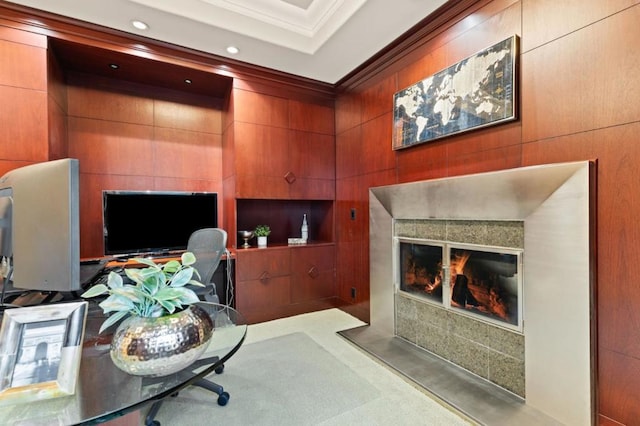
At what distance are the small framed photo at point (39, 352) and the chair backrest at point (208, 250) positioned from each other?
52.2 inches

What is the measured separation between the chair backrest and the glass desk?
0.97 meters

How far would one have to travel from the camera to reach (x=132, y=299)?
39.3 inches

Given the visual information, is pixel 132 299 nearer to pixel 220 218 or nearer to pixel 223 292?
pixel 223 292

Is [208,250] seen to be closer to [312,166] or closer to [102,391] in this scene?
[102,391]

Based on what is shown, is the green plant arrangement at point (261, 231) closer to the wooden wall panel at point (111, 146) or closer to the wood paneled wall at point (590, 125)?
the wooden wall panel at point (111, 146)

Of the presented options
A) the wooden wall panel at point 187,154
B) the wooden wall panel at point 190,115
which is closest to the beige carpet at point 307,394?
the wooden wall panel at point 187,154

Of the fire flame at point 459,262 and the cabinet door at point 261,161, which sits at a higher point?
the cabinet door at point 261,161

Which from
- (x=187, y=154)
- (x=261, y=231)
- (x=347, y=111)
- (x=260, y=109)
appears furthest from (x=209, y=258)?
(x=347, y=111)

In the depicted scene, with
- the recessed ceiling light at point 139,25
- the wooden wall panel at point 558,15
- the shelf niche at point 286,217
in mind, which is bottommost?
the shelf niche at point 286,217

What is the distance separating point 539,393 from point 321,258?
7.92 ft

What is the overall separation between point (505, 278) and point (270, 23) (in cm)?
295

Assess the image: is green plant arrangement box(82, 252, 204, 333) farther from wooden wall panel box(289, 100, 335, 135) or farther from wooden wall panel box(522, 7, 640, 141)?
wooden wall panel box(289, 100, 335, 135)

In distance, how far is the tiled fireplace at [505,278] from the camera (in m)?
1.58

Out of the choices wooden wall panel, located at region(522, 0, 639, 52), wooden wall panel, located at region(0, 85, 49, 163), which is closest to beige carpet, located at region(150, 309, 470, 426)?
wooden wall panel, located at region(0, 85, 49, 163)
